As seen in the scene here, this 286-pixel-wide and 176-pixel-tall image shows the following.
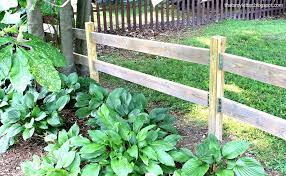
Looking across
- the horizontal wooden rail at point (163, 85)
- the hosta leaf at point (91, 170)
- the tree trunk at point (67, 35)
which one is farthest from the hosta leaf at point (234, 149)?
the tree trunk at point (67, 35)

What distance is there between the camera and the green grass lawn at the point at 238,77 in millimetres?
4055

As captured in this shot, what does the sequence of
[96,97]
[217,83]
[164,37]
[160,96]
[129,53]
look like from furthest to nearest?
[164,37], [129,53], [160,96], [96,97], [217,83]

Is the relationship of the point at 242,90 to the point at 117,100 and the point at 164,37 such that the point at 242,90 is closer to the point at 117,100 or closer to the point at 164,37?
the point at 117,100

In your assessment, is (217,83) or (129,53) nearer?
(217,83)

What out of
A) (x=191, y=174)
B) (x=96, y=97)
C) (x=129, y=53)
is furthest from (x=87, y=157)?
(x=129, y=53)

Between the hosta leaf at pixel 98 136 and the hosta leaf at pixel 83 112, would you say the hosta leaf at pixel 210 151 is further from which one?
the hosta leaf at pixel 83 112

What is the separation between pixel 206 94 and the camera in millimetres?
3842

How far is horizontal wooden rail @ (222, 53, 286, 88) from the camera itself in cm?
312

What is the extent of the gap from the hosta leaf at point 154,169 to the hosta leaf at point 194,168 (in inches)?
7.9

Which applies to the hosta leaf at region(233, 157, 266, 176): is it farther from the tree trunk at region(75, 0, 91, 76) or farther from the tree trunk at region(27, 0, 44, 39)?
the tree trunk at region(75, 0, 91, 76)

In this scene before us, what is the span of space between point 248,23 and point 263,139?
25.9ft

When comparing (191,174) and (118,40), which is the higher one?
(118,40)

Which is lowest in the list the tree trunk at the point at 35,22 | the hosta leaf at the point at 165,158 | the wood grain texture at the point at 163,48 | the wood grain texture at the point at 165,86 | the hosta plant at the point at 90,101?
the hosta leaf at the point at 165,158

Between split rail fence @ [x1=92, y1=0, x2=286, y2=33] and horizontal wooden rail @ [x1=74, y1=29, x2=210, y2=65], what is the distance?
15.6 feet
